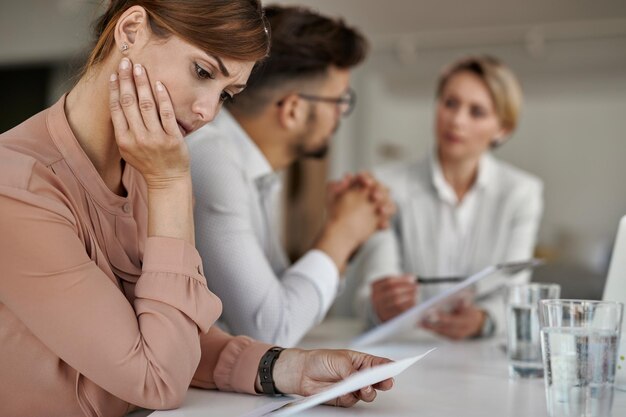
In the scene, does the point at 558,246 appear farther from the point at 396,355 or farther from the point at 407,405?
the point at 407,405

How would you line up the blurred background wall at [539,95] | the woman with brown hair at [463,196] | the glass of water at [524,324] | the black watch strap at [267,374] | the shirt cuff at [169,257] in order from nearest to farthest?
the shirt cuff at [169,257], the black watch strap at [267,374], the glass of water at [524,324], the woman with brown hair at [463,196], the blurred background wall at [539,95]

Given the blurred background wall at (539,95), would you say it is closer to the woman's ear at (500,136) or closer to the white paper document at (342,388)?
the woman's ear at (500,136)

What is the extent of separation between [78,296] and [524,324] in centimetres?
80

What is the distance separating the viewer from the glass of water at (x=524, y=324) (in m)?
1.26

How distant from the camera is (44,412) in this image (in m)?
0.86

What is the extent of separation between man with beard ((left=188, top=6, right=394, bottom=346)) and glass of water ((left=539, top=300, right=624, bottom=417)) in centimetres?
55

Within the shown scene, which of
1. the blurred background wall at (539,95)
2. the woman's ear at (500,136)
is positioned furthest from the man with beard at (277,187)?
the blurred background wall at (539,95)

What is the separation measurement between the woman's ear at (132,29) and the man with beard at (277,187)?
1.56 ft

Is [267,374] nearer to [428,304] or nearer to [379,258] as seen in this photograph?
[428,304]

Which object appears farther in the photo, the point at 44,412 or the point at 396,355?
the point at 396,355

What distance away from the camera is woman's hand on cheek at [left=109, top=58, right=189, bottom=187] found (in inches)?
36.4

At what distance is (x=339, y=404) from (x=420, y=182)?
5.43 ft

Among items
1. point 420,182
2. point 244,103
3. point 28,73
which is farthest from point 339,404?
point 28,73

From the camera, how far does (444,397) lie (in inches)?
41.2
